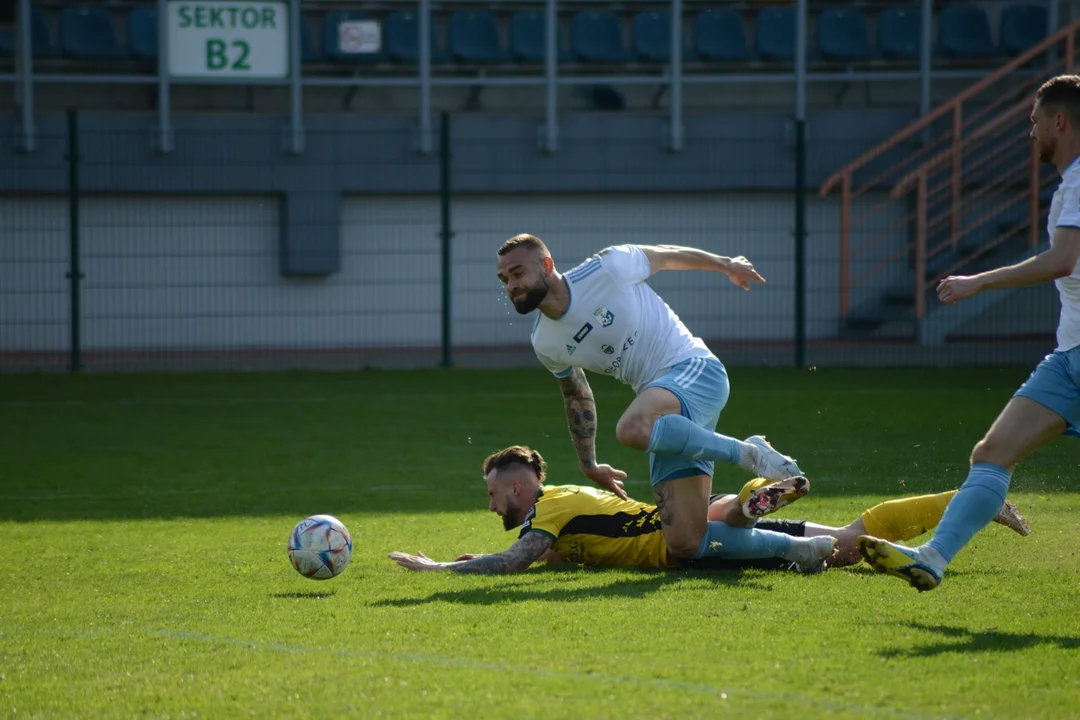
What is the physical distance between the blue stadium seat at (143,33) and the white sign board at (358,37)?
9.55ft

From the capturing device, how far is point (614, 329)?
271 inches

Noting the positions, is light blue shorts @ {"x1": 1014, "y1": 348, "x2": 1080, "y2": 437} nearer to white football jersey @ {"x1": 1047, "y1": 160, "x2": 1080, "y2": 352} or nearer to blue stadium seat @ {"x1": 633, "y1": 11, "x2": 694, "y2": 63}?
white football jersey @ {"x1": 1047, "y1": 160, "x2": 1080, "y2": 352}

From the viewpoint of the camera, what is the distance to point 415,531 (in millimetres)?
8062

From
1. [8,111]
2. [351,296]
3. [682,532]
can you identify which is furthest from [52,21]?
[682,532]

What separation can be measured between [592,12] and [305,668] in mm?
19742

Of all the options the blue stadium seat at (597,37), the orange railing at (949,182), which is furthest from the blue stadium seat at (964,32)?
the blue stadium seat at (597,37)

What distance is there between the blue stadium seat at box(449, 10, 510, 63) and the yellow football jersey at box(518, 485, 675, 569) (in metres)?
16.8

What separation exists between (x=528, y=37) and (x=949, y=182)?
7400mm

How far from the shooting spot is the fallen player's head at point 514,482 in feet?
22.5

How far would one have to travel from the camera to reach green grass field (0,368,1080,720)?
14.5 ft

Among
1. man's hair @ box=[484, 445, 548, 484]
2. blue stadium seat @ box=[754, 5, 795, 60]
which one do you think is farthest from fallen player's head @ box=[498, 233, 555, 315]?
blue stadium seat @ box=[754, 5, 795, 60]

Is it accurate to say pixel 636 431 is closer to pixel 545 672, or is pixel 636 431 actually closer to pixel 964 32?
pixel 545 672

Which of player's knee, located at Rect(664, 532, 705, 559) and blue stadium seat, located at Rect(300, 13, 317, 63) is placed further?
blue stadium seat, located at Rect(300, 13, 317, 63)

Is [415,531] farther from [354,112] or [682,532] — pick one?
[354,112]
